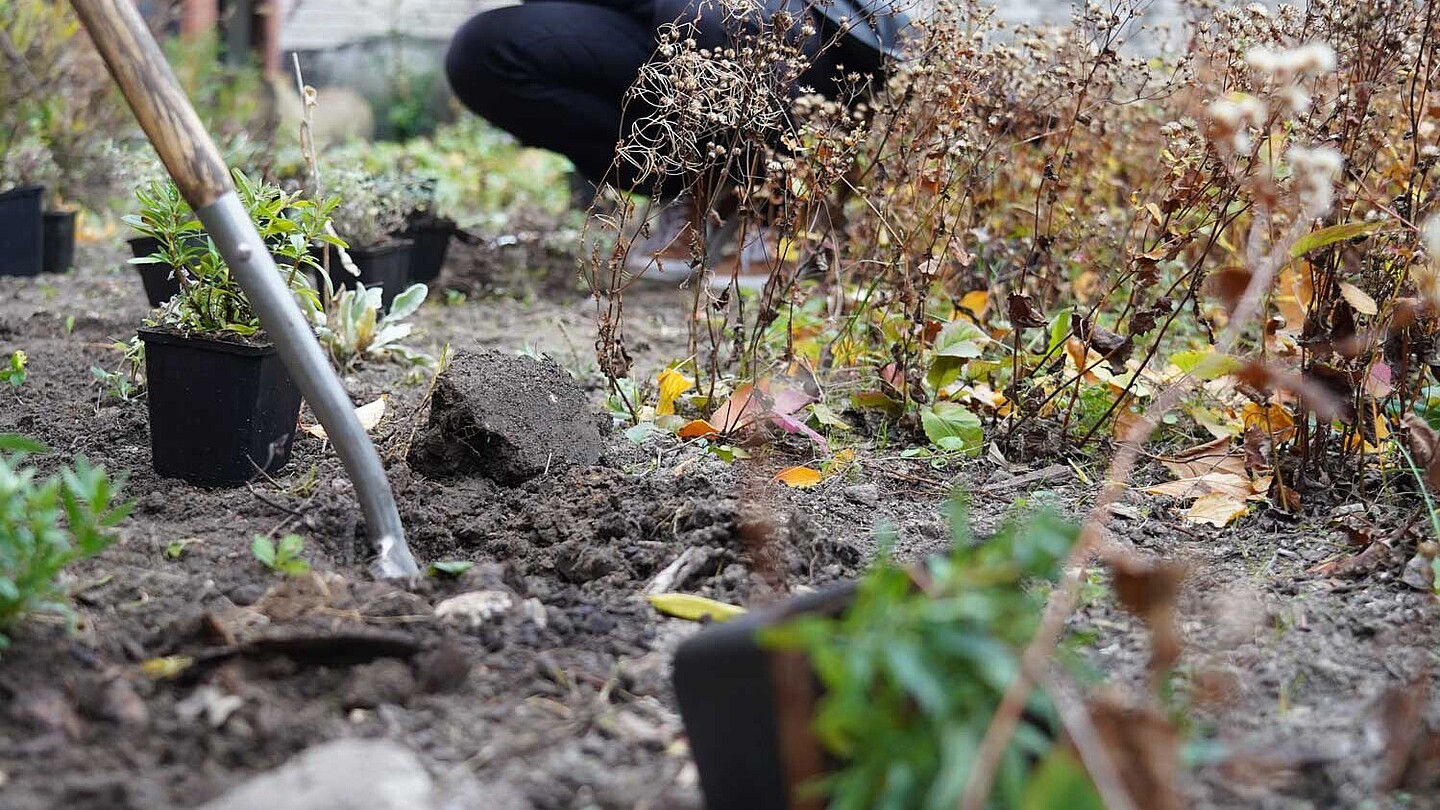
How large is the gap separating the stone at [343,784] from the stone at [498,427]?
105cm

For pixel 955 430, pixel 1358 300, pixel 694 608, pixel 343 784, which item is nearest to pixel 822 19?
pixel 955 430

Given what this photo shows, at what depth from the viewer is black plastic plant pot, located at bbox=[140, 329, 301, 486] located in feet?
7.03

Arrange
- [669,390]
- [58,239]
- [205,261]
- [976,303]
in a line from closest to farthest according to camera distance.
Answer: [205,261] < [669,390] < [976,303] < [58,239]

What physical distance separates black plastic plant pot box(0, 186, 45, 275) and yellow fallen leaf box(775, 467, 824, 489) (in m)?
3.10

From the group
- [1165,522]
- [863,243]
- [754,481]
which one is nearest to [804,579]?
[754,481]

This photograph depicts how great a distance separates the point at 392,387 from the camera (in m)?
3.07

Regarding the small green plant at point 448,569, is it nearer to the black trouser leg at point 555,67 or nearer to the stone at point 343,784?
the stone at point 343,784

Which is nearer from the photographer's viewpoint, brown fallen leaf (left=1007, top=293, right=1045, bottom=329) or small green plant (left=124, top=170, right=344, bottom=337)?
small green plant (left=124, top=170, right=344, bottom=337)

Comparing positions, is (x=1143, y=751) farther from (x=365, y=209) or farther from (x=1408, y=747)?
(x=365, y=209)

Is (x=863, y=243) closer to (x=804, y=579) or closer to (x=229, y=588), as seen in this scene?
A: (x=804, y=579)

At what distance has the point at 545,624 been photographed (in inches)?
65.7

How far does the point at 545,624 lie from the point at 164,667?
18.2 inches

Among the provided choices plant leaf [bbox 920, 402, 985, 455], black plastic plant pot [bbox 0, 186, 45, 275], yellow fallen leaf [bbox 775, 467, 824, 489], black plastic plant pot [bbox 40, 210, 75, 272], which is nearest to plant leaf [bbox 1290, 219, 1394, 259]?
plant leaf [bbox 920, 402, 985, 455]

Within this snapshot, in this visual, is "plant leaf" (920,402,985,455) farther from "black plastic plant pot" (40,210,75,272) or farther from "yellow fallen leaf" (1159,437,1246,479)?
"black plastic plant pot" (40,210,75,272)
